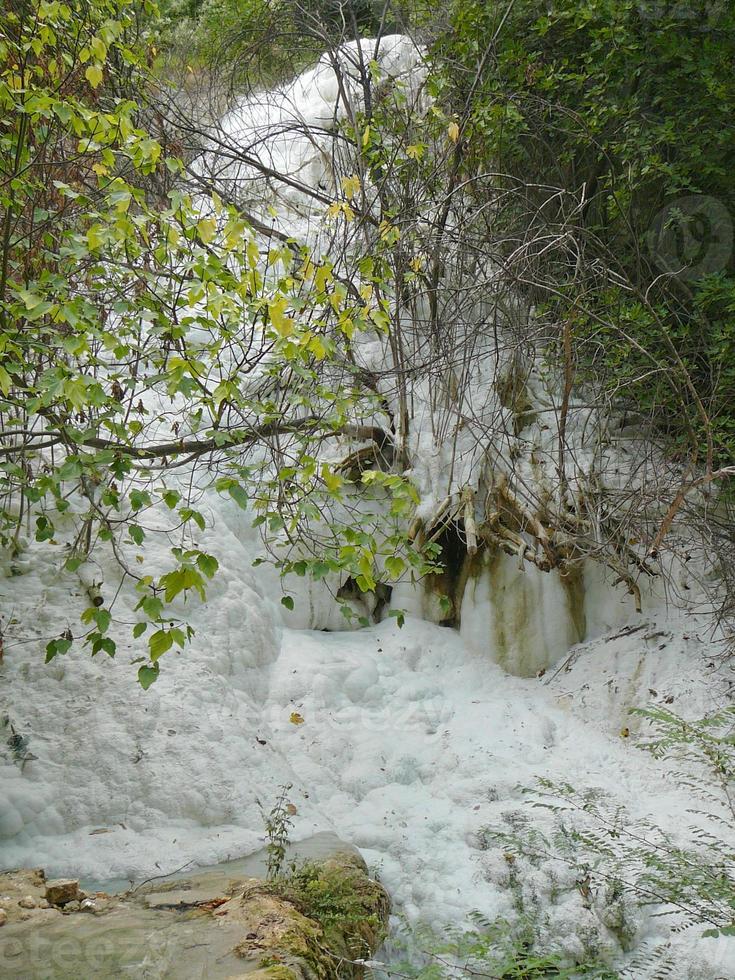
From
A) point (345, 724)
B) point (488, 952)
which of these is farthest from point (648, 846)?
point (345, 724)

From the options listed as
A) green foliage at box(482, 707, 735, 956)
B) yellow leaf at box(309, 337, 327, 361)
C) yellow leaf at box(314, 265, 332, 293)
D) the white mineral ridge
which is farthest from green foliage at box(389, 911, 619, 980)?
yellow leaf at box(314, 265, 332, 293)

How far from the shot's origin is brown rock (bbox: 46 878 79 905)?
9.96 feet

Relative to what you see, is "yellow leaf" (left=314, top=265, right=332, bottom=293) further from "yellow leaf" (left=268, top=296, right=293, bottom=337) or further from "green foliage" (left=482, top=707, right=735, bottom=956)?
"green foliage" (left=482, top=707, right=735, bottom=956)

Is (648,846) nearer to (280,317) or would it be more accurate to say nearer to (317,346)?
(317,346)

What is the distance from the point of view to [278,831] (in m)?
3.69

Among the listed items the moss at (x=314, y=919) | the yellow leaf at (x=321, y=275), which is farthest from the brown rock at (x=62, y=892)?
the yellow leaf at (x=321, y=275)

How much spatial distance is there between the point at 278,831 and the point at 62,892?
101 cm

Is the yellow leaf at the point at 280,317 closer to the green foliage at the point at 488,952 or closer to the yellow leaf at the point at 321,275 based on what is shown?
the yellow leaf at the point at 321,275

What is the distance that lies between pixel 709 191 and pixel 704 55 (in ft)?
2.84

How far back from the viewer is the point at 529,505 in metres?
5.48

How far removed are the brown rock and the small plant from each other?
78 centimetres

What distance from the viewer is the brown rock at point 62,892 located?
3035 millimetres

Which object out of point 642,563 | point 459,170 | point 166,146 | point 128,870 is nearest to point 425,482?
point 642,563

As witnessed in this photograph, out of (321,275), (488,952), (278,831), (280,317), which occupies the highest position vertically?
(321,275)
